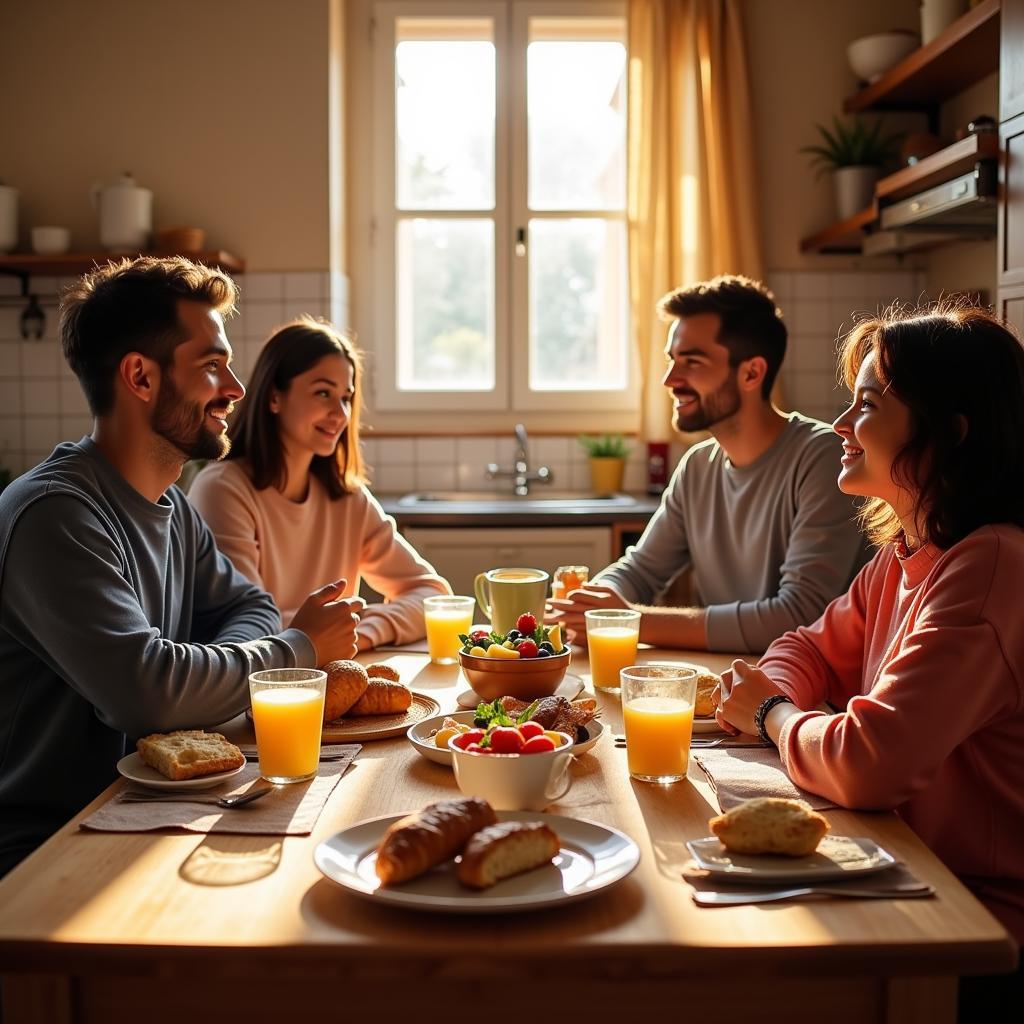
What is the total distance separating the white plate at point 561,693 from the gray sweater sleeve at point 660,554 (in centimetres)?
87

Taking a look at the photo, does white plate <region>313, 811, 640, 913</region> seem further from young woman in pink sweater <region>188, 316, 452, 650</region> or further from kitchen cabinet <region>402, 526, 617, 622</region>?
kitchen cabinet <region>402, 526, 617, 622</region>

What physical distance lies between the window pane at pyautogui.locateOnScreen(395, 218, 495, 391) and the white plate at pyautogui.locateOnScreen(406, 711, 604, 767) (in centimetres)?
305

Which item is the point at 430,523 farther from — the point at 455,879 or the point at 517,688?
the point at 455,879

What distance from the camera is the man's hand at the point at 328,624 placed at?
184 centimetres

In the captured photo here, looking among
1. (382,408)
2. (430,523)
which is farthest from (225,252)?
(430,523)

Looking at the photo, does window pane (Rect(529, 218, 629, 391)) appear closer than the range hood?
No

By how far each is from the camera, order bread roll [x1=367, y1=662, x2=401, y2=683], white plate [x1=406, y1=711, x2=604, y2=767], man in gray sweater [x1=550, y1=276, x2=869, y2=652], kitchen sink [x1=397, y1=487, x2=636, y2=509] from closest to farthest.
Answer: white plate [x1=406, y1=711, x2=604, y2=767]
bread roll [x1=367, y1=662, x2=401, y2=683]
man in gray sweater [x1=550, y1=276, x2=869, y2=652]
kitchen sink [x1=397, y1=487, x2=636, y2=509]

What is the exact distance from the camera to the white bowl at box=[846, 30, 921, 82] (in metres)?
4.05

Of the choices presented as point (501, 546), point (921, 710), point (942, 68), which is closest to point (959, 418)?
point (921, 710)

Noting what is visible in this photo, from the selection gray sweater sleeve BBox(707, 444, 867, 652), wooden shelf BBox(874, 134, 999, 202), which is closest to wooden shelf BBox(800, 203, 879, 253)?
wooden shelf BBox(874, 134, 999, 202)

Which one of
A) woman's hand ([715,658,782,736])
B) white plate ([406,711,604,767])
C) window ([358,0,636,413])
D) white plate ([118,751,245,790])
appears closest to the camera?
white plate ([118,751,245,790])

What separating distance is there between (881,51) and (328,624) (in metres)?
3.23

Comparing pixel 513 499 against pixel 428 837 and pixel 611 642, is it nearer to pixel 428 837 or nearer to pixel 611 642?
pixel 611 642

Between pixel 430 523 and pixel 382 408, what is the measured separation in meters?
0.95
